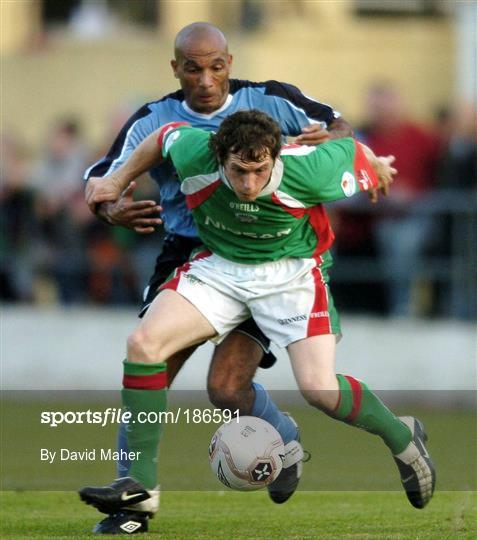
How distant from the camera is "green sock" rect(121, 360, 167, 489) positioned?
8234mm

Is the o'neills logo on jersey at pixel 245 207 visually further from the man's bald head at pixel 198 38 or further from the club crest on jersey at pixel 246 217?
the man's bald head at pixel 198 38

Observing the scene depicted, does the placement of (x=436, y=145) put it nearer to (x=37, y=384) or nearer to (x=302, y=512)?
(x=37, y=384)

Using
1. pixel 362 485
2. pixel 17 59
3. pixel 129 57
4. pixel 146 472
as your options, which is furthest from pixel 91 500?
pixel 17 59

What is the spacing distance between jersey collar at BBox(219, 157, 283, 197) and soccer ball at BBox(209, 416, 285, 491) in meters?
1.25

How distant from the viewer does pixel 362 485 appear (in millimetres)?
10078

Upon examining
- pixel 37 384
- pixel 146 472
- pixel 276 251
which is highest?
pixel 276 251

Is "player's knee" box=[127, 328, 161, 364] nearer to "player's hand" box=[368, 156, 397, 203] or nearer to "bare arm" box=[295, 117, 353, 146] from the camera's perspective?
"bare arm" box=[295, 117, 353, 146]

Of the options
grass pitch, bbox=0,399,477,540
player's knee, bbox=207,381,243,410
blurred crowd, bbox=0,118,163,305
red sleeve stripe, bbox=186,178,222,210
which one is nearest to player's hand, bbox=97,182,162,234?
red sleeve stripe, bbox=186,178,222,210

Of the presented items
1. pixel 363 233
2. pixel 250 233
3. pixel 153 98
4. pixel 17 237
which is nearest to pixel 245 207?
pixel 250 233

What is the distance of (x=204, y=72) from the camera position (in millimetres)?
8836

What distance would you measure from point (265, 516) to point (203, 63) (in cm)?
252

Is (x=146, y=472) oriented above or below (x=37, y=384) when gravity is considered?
above

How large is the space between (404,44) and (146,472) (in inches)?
542

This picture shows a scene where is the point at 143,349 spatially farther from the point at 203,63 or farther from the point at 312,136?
the point at 203,63
